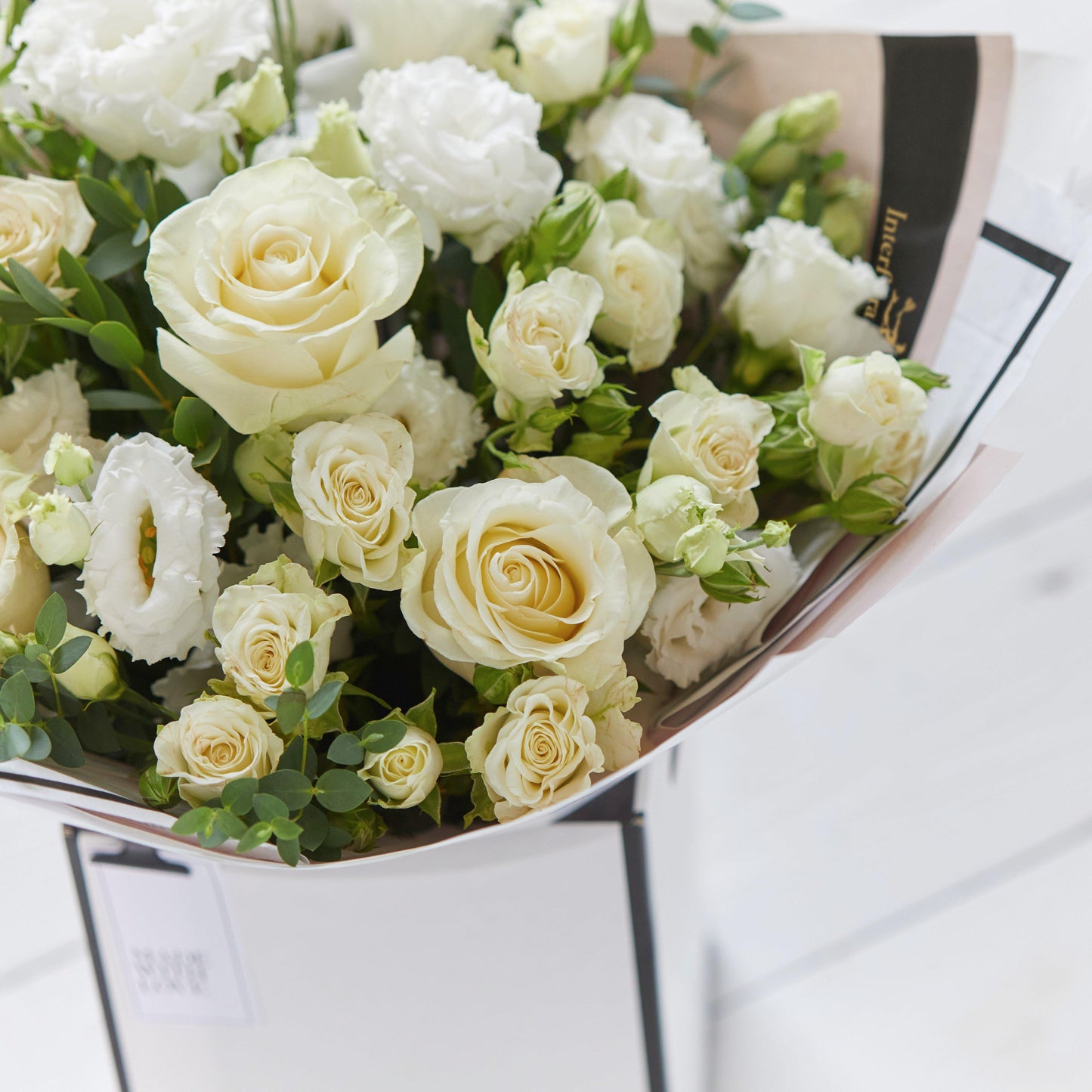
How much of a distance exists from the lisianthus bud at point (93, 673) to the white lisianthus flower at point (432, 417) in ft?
0.38

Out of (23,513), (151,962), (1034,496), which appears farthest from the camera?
(1034,496)

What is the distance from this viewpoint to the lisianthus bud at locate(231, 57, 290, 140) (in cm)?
39

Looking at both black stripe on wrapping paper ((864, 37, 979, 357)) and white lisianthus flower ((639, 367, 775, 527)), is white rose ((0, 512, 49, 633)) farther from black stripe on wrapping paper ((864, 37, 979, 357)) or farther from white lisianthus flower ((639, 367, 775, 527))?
black stripe on wrapping paper ((864, 37, 979, 357))

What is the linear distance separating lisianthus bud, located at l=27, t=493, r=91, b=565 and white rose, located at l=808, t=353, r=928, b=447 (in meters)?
0.25

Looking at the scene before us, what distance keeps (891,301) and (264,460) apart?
30 cm

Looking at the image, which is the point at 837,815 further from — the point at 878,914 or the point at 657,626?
the point at 657,626

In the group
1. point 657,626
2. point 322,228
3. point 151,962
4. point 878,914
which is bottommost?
point 878,914

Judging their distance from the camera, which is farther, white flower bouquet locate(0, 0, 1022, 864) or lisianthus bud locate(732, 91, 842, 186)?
lisianthus bud locate(732, 91, 842, 186)

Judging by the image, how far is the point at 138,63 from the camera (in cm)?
37

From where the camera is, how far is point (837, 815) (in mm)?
683

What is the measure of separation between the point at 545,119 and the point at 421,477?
0.20 meters

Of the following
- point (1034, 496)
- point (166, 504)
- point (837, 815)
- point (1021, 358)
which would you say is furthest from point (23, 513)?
point (1034, 496)

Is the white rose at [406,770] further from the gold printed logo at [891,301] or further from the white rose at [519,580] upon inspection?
the gold printed logo at [891,301]

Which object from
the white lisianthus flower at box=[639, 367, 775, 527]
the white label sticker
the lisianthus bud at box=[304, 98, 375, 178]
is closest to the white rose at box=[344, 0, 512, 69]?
the lisianthus bud at box=[304, 98, 375, 178]
